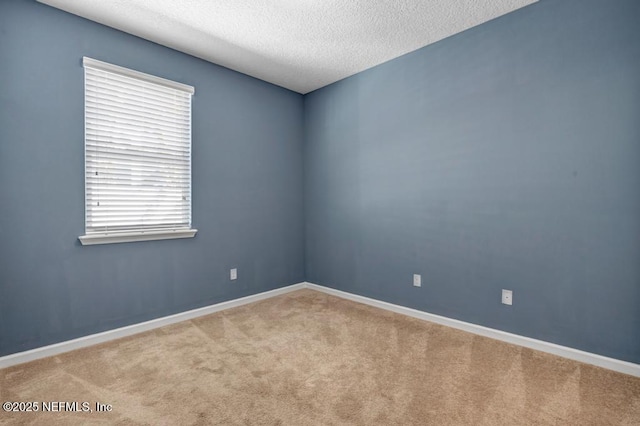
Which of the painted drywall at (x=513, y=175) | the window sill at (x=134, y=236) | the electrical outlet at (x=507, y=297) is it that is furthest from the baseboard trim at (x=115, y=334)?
the electrical outlet at (x=507, y=297)

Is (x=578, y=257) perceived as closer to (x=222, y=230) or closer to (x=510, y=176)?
(x=510, y=176)

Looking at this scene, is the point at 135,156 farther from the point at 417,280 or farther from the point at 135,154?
the point at 417,280

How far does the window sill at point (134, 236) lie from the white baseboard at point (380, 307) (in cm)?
77

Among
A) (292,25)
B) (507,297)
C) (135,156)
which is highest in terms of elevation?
(292,25)

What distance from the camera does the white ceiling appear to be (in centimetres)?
251

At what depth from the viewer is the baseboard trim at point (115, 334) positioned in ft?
7.72

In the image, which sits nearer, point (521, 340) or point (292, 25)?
point (521, 340)

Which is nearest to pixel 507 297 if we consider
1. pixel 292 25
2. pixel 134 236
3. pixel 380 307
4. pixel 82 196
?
pixel 380 307

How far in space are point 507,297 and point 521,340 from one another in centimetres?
34

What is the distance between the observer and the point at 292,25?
2797 mm

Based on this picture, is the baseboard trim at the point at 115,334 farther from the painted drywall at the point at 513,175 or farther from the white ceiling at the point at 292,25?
the white ceiling at the point at 292,25

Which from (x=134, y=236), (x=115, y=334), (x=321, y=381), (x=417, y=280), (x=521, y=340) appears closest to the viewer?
(x=321, y=381)

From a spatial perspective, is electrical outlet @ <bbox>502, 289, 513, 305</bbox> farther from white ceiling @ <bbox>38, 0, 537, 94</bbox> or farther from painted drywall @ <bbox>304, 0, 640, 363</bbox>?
white ceiling @ <bbox>38, 0, 537, 94</bbox>

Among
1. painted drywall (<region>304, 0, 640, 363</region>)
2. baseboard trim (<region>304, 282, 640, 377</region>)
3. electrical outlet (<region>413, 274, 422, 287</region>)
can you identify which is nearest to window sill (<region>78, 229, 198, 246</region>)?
painted drywall (<region>304, 0, 640, 363</region>)
